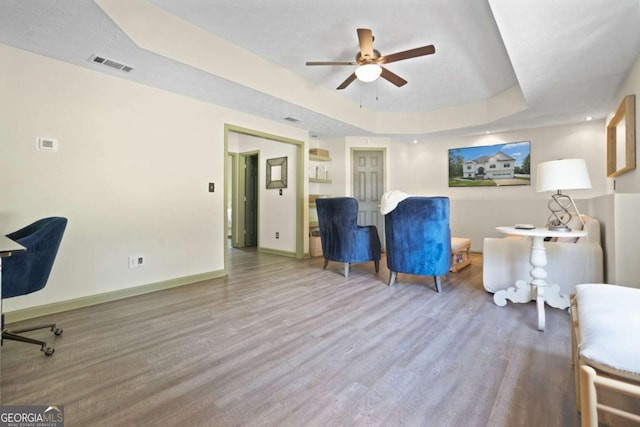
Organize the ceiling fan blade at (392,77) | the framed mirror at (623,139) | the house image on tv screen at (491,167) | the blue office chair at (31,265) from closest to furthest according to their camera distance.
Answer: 1. the blue office chair at (31,265)
2. the framed mirror at (623,139)
3. the ceiling fan blade at (392,77)
4. the house image on tv screen at (491,167)

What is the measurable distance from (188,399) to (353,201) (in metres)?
2.61

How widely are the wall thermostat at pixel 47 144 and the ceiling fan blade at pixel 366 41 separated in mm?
2765

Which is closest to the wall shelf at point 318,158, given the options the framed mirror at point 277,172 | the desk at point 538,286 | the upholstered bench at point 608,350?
the framed mirror at point 277,172

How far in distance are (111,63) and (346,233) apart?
290 cm

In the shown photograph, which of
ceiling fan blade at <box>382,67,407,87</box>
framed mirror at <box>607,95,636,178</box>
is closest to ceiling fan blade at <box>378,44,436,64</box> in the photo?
ceiling fan blade at <box>382,67,407,87</box>

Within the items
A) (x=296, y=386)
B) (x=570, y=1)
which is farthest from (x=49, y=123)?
(x=570, y=1)

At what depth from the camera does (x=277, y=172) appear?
5340 millimetres

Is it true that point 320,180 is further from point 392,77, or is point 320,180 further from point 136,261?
point 136,261

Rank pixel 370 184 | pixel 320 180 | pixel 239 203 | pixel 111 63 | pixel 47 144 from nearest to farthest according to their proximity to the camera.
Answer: pixel 47 144 < pixel 111 63 < pixel 320 180 < pixel 370 184 < pixel 239 203

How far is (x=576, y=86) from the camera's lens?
3117 mm

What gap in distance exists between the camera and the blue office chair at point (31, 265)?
5.59 feet

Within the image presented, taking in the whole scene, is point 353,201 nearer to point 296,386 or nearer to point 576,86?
point 296,386

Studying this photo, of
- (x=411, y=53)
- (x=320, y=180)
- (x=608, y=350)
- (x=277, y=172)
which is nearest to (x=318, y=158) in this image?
(x=320, y=180)

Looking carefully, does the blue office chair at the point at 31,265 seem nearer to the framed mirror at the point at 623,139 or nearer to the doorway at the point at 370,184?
the doorway at the point at 370,184
